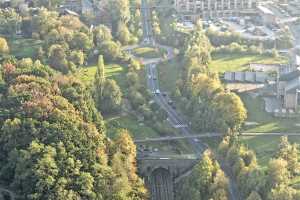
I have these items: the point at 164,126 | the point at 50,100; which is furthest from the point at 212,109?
the point at 50,100

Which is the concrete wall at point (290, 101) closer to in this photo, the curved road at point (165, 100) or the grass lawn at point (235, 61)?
the curved road at point (165, 100)

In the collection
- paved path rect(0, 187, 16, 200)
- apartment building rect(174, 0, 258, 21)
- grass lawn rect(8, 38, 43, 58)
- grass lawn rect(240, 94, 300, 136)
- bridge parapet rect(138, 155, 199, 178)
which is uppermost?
apartment building rect(174, 0, 258, 21)

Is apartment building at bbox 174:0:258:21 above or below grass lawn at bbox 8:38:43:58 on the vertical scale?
above

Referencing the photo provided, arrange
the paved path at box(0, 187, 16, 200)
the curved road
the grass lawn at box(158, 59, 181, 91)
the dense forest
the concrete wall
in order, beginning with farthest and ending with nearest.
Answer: the grass lawn at box(158, 59, 181, 91), the concrete wall, the curved road, the paved path at box(0, 187, 16, 200), the dense forest

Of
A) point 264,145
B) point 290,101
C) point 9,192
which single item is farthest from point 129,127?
point 9,192

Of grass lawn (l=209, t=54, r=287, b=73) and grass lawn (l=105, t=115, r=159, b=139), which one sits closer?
grass lawn (l=105, t=115, r=159, b=139)

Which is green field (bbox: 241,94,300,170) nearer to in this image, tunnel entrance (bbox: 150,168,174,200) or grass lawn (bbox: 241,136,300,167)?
grass lawn (bbox: 241,136,300,167)

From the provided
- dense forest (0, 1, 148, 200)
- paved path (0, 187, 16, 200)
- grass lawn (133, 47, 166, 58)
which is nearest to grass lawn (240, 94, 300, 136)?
dense forest (0, 1, 148, 200)
